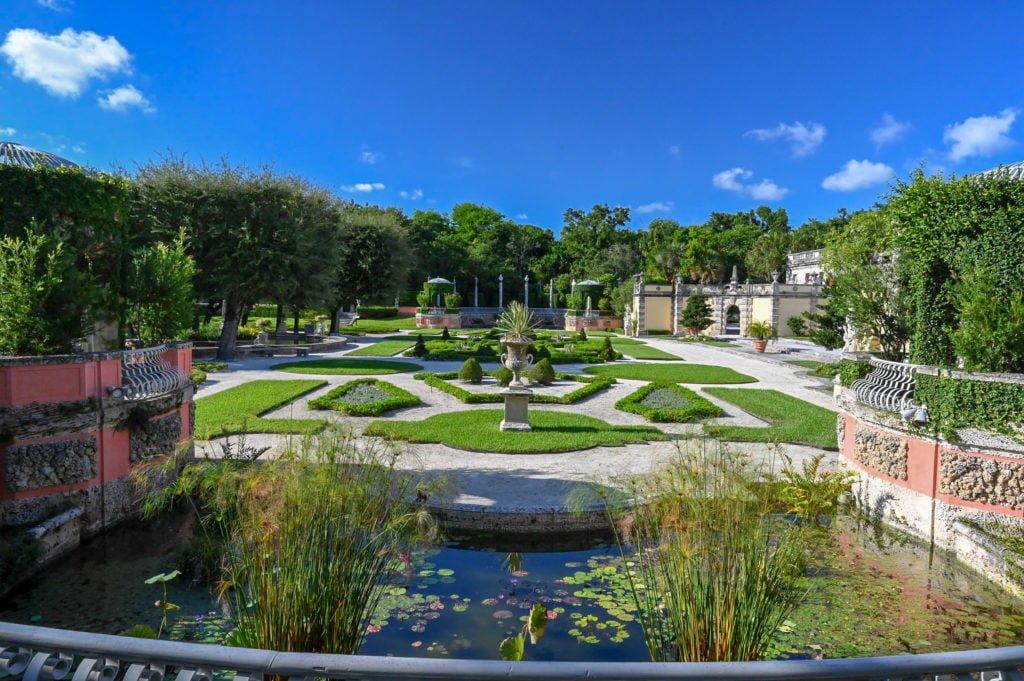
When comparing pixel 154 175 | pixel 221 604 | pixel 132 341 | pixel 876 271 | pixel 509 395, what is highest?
pixel 154 175

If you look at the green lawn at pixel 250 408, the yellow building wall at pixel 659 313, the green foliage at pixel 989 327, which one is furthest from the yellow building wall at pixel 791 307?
the green foliage at pixel 989 327

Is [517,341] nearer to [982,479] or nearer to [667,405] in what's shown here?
[667,405]

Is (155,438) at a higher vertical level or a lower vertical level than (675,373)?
higher

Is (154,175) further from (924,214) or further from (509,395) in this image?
(924,214)

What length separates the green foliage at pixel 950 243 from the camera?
283 inches

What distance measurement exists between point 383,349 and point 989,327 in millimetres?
24568

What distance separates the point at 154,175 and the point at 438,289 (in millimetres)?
28744

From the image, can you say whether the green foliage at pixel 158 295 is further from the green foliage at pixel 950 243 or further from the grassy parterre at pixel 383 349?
the grassy parterre at pixel 383 349

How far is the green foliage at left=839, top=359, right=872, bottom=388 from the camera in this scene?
909 cm

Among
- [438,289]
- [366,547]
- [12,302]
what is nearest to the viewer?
[366,547]

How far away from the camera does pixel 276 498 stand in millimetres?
3902

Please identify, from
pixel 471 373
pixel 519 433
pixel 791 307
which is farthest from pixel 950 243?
pixel 791 307

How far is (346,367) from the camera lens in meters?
21.4

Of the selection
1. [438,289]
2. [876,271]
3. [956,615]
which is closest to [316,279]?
[876,271]
